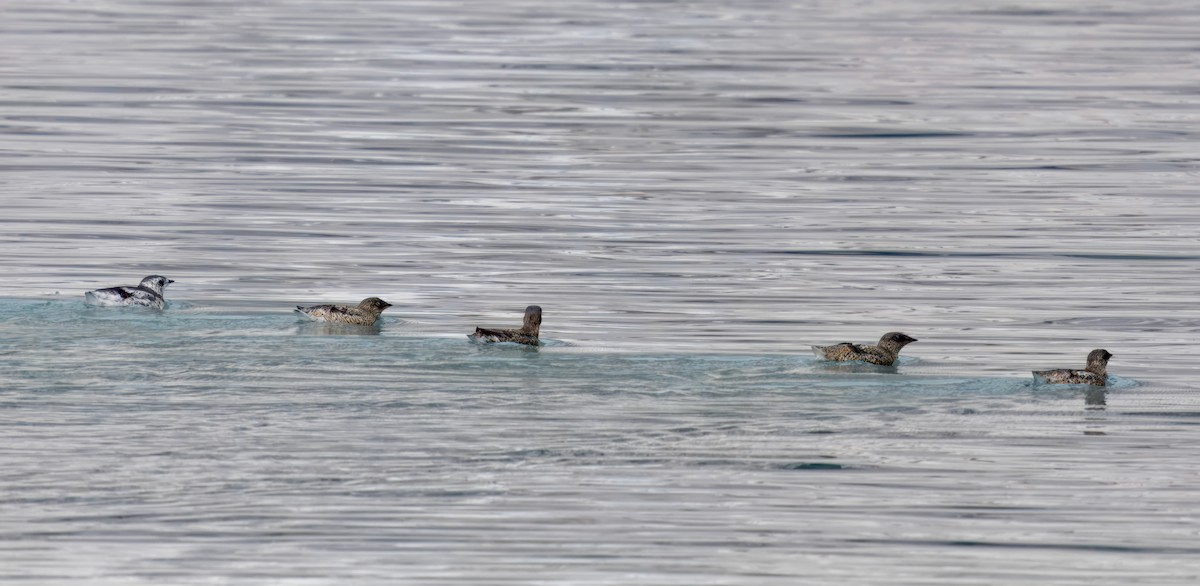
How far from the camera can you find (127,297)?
16.7 metres

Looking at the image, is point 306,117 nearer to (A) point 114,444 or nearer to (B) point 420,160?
(B) point 420,160

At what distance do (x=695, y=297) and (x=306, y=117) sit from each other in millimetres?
13665

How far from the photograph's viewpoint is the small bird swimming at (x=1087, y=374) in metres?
14.3

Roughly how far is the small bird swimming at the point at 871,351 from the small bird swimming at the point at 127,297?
5118mm

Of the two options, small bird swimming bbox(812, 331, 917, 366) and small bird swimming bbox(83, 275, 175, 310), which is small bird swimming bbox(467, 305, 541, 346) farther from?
small bird swimming bbox(83, 275, 175, 310)

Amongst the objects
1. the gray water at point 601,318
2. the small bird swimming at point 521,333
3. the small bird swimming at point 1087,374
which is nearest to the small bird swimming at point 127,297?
the gray water at point 601,318

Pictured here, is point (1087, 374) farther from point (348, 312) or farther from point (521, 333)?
point (348, 312)

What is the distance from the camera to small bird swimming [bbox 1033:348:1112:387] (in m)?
14.3

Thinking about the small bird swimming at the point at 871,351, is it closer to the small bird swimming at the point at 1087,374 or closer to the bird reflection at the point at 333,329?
the small bird swimming at the point at 1087,374

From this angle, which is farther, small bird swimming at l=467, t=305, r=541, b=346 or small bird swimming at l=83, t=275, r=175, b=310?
small bird swimming at l=83, t=275, r=175, b=310

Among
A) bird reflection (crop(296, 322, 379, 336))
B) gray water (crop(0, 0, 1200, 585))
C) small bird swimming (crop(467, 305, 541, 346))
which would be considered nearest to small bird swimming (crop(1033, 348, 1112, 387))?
gray water (crop(0, 0, 1200, 585))

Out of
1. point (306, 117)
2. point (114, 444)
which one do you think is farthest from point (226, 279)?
point (306, 117)

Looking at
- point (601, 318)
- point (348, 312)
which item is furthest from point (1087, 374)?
point (348, 312)

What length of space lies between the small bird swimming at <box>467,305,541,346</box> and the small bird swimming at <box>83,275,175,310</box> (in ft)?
8.85
